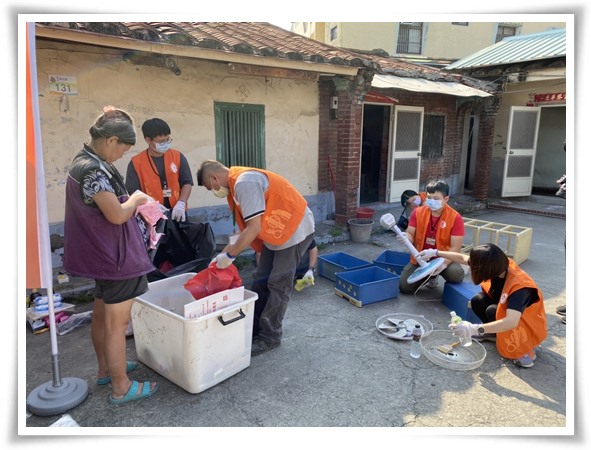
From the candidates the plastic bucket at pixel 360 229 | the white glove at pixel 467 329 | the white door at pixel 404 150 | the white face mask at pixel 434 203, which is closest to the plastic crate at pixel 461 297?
the white glove at pixel 467 329

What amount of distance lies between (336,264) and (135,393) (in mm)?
2720

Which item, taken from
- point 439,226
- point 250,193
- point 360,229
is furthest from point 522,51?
point 250,193

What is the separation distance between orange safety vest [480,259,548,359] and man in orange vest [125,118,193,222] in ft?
9.38

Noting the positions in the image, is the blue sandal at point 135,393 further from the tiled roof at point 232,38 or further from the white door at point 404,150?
the white door at point 404,150

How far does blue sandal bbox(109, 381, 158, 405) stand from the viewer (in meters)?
2.55

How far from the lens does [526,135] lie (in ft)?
31.2

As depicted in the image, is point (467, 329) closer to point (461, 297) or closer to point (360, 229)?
point (461, 297)

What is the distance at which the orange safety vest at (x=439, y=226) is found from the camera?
4160mm

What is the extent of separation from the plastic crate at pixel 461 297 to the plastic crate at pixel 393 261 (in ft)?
2.32

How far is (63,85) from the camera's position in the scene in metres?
4.49

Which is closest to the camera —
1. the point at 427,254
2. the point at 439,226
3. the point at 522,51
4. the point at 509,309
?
the point at 509,309

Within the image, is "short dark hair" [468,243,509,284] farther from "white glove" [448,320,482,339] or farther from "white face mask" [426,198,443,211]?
"white face mask" [426,198,443,211]
